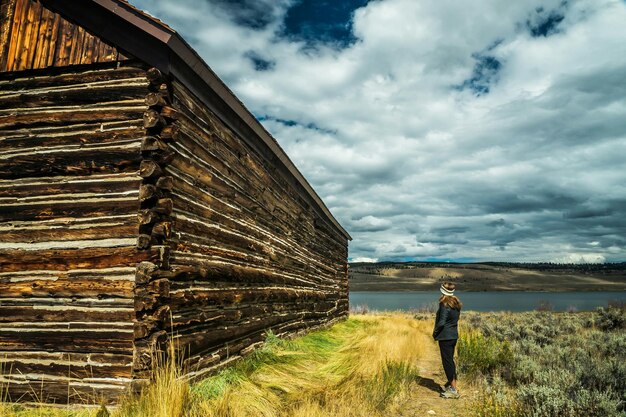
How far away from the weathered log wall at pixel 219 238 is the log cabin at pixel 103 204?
3 cm

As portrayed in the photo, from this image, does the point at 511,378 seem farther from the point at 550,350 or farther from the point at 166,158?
the point at 166,158

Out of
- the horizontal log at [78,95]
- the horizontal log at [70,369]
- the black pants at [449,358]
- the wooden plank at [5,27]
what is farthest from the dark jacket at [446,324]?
the wooden plank at [5,27]

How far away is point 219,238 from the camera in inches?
258

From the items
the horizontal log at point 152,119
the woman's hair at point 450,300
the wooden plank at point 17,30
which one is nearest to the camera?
the horizontal log at point 152,119

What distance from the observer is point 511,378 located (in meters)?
7.45

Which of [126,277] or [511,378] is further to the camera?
[511,378]

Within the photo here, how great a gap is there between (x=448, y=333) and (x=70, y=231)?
610cm

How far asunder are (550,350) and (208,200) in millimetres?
8884

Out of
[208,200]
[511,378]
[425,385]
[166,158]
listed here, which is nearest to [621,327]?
[511,378]

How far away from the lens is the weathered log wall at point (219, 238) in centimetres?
534

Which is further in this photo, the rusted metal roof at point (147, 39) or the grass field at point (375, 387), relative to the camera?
the rusted metal roof at point (147, 39)

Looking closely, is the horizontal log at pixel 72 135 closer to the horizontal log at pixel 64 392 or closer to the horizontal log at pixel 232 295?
the horizontal log at pixel 232 295

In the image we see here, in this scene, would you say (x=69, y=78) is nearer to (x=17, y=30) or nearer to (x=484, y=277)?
(x=17, y=30)

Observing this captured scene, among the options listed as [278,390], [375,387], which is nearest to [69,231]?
[278,390]
